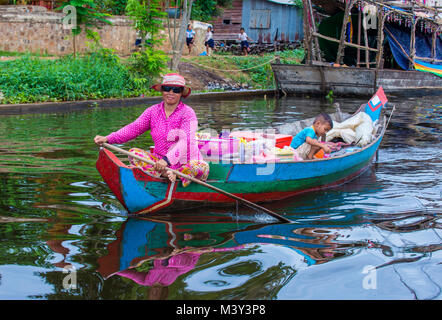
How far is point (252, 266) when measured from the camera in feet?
12.9

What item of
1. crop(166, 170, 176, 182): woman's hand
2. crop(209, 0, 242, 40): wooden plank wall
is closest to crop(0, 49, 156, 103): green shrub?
crop(166, 170, 176, 182): woman's hand

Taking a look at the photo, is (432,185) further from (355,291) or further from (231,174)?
(355,291)

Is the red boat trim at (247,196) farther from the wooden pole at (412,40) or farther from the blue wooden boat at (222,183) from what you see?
the wooden pole at (412,40)

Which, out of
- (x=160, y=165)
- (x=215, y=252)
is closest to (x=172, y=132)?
(x=160, y=165)

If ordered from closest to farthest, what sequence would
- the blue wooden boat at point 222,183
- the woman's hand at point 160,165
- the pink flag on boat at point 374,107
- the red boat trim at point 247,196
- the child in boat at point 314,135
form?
1. the woman's hand at point 160,165
2. the blue wooden boat at point 222,183
3. the red boat trim at point 247,196
4. the child in boat at point 314,135
5. the pink flag on boat at point 374,107

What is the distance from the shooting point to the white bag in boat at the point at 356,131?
7.96 meters

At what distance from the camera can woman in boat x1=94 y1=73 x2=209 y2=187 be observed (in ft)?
16.0

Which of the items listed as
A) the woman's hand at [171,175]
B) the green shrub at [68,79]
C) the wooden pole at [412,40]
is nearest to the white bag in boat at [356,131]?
the woman's hand at [171,175]

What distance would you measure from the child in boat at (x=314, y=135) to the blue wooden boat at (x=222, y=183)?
290mm

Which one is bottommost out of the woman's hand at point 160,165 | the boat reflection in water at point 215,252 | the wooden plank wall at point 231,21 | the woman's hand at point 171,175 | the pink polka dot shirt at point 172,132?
the boat reflection in water at point 215,252

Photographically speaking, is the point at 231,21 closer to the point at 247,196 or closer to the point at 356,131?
the point at 356,131

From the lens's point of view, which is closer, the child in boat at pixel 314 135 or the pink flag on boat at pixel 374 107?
the child in boat at pixel 314 135

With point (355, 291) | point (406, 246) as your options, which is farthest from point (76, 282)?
point (406, 246)
